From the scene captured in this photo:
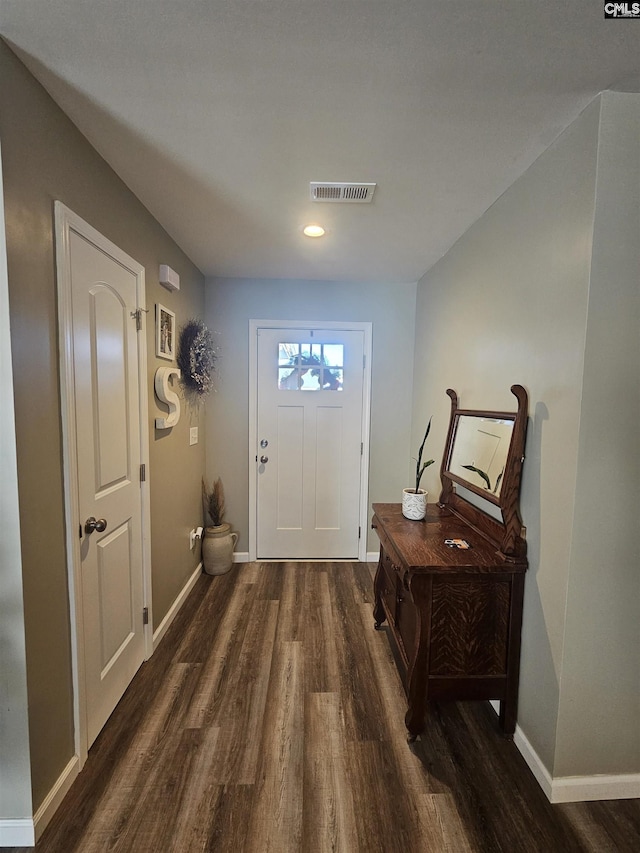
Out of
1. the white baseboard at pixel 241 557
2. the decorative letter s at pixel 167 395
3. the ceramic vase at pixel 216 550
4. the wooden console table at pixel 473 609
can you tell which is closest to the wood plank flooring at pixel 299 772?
the wooden console table at pixel 473 609

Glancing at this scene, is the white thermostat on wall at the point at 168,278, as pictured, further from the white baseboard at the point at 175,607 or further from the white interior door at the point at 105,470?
the white baseboard at the point at 175,607

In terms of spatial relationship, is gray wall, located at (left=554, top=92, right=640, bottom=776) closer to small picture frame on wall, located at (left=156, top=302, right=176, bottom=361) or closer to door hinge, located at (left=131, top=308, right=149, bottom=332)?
door hinge, located at (left=131, top=308, right=149, bottom=332)

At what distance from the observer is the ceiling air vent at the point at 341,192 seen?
1603 millimetres

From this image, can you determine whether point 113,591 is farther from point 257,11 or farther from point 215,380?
point 257,11

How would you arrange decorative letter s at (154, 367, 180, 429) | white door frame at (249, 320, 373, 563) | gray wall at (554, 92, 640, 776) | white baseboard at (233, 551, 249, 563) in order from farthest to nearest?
white baseboard at (233, 551, 249, 563) → white door frame at (249, 320, 373, 563) → decorative letter s at (154, 367, 180, 429) → gray wall at (554, 92, 640, 776)

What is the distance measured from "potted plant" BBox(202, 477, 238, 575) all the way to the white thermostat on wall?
1.53 metres

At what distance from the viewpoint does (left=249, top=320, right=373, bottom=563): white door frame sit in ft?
9.73

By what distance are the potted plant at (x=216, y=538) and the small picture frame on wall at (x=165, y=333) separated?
3.92ft

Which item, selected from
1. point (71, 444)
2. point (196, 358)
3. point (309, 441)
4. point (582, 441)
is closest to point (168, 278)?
point (196, 358)

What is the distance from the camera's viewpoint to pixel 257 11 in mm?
895

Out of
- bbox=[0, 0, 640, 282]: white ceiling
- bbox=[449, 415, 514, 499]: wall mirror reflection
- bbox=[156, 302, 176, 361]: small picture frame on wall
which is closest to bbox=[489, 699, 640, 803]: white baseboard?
bbox=[449, 415, 514, 499]: wall mirror reflection

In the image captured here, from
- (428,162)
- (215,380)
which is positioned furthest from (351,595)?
(428,162)

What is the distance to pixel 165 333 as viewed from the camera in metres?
2.14

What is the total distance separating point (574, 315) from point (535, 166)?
Result: 2.31 ft
